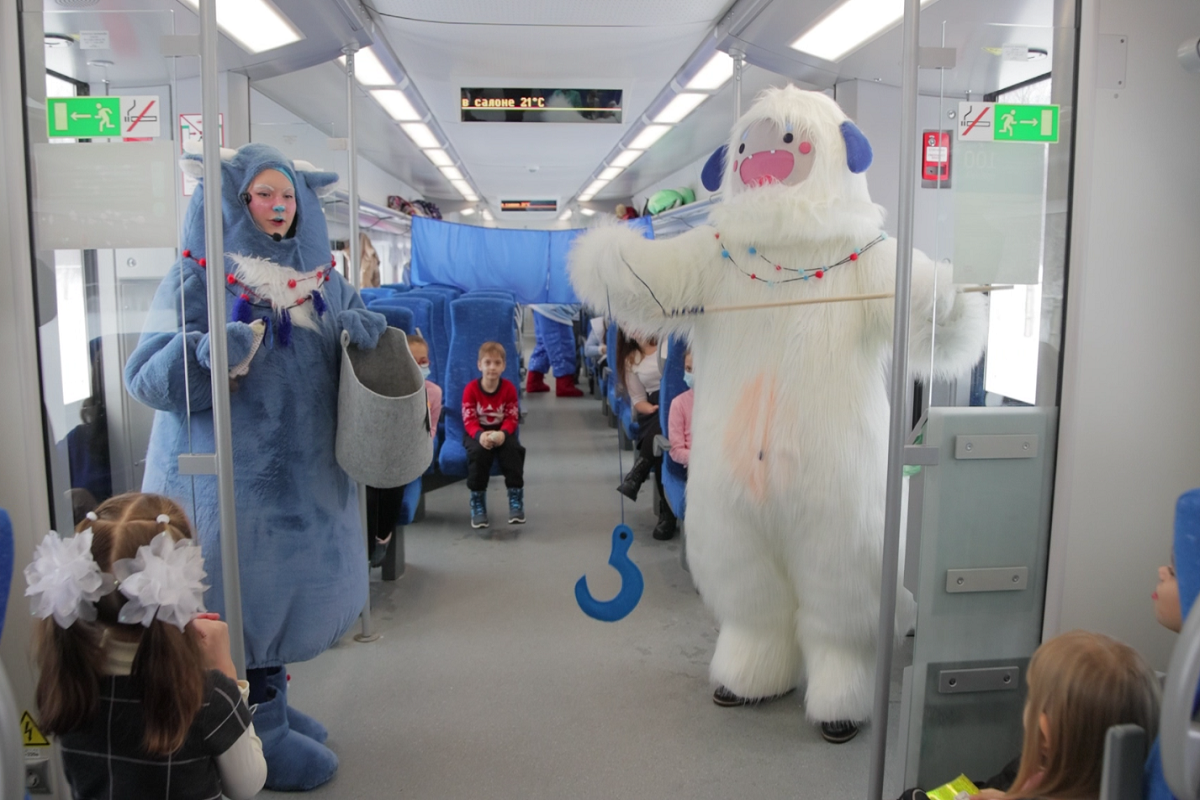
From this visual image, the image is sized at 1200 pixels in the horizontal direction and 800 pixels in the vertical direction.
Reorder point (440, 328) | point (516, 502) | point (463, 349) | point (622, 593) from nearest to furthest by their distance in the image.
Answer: point (622, 593), point (516, 502), point (463, 349), point (440, 328)

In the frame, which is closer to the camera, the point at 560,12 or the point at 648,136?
the point at 560,12

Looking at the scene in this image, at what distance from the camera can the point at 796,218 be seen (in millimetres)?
2443

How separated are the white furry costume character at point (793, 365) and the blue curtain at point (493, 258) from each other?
14.7ft

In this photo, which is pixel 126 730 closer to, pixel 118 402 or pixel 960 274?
pixel 118 402

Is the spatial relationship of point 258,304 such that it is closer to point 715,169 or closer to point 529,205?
point 715,169

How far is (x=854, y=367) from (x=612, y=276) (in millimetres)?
719

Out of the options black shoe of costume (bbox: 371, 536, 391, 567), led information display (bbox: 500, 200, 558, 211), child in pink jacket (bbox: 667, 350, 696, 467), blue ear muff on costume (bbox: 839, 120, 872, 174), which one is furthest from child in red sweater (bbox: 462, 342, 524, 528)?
led information display (bbox: 500, 200, 558, 211)

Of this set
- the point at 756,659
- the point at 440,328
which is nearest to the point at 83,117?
the point at 756,659

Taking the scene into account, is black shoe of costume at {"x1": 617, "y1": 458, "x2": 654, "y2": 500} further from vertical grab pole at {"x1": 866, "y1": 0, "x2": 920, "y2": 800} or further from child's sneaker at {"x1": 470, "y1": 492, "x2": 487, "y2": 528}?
vertical grab pole at {"x1": 866, "y1": 0, "x2": 920, "y2": 800}

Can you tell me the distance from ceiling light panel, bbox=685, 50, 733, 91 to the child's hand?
11.5 feet

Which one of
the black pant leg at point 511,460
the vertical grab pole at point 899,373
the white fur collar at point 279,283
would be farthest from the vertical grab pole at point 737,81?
the black pant leg at point 511,460

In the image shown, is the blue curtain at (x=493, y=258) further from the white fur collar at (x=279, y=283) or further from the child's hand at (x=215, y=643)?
the child's hand at (x=215, y=643)

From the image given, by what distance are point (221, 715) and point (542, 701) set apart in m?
1.61

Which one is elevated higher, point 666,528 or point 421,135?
point 421,135
